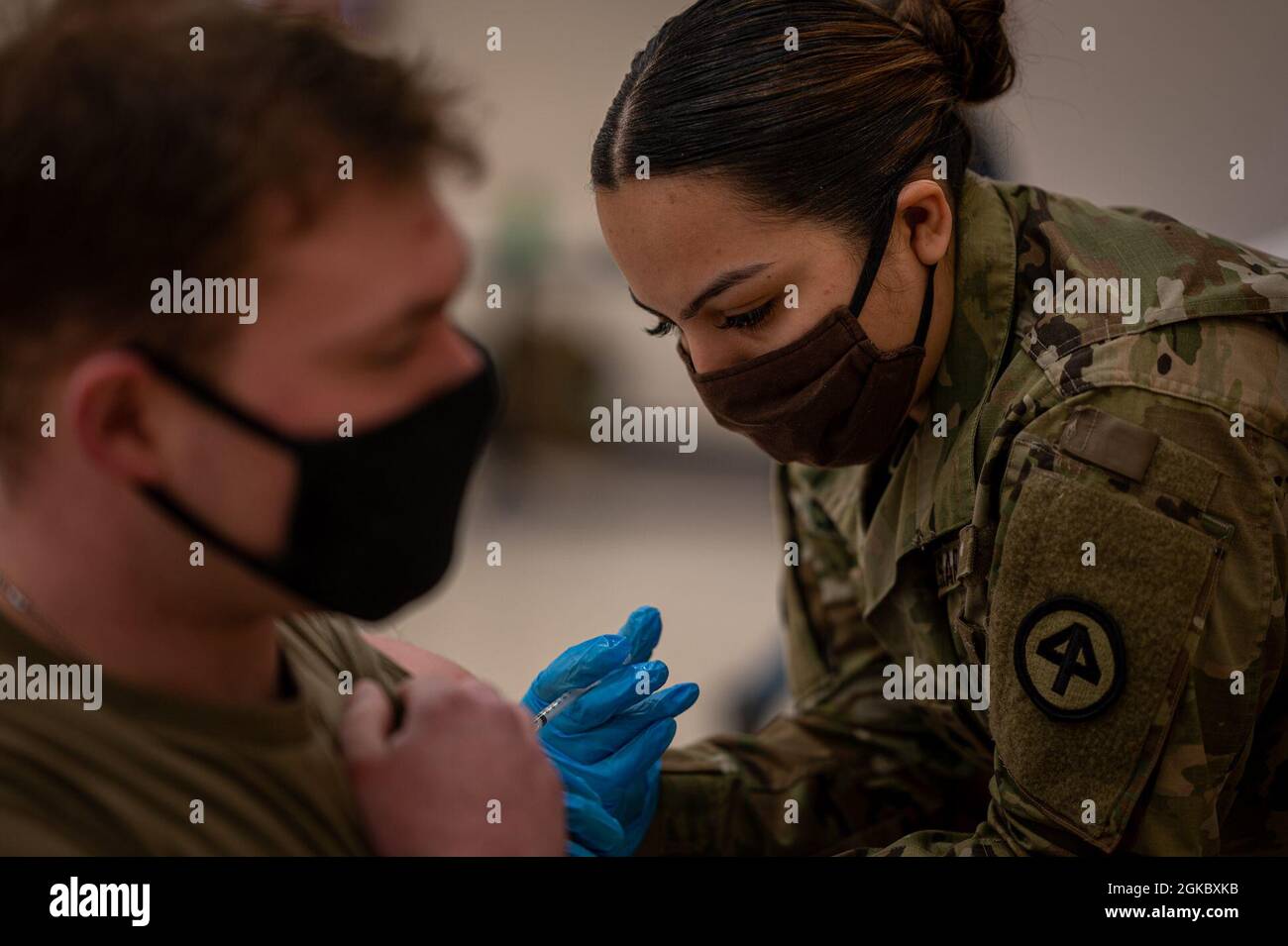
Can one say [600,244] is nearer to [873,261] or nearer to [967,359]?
[873,261]

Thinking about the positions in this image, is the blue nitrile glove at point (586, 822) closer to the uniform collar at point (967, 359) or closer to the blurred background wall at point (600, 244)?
the blurred background wall at point (600, 244)

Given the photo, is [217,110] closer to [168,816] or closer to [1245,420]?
[168,816]

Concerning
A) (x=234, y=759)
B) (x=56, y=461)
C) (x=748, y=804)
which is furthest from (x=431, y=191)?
(x=748, y=804)

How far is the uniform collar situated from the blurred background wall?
145mm

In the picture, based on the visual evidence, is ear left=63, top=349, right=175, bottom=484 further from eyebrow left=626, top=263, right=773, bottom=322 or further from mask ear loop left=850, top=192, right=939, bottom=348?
mask ear loop left=850, top=192, right=939, bottom=348

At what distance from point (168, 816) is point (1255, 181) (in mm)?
1534

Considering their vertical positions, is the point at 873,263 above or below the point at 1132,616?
above

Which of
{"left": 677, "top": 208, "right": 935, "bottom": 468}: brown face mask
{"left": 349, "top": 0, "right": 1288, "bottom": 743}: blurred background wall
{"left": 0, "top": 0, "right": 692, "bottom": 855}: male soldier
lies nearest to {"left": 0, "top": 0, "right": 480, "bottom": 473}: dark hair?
{"left": 0, "top": 0, "right": 692, "bottom": 855}: male soldier

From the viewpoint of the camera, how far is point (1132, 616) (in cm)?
109

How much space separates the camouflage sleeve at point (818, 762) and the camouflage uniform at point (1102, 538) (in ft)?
0.12

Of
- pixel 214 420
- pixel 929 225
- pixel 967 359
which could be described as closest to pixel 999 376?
pixel 967 359

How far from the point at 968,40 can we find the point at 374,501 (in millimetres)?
774

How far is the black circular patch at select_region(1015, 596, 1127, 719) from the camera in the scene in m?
1.09

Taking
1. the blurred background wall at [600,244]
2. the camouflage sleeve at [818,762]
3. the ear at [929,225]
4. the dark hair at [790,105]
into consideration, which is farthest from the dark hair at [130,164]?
the camouflage sleeve at [818,762]
